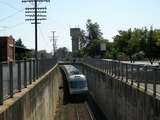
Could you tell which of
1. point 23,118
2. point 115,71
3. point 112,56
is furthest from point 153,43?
point 23,118

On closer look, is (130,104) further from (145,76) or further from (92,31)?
(92,31)

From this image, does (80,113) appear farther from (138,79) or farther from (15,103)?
(15,103)

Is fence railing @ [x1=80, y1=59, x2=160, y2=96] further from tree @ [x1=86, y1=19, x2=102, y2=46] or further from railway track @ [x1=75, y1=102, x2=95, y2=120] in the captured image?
tree @ [x1=86, y1=19, x2=102, y2=46]

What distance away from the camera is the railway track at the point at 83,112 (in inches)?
1548

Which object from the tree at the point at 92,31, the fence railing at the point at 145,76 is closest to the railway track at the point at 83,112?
the fence railing at the point at 145,76

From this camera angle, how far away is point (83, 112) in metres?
43.2

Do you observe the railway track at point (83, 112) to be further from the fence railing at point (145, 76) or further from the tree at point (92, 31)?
the tree at point (92, 31)

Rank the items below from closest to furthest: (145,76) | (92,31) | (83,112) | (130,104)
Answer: (145,76)
(130,104)
(83,112)
(92,31)

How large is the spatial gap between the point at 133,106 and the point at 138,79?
5.62 ft

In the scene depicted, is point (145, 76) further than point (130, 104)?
No

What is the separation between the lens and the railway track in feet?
129

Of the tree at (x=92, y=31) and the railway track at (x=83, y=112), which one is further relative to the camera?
the tree at (x=92, y=31)

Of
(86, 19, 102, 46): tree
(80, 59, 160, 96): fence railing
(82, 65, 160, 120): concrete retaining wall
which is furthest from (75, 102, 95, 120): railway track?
(86, 19, 102, 46): tree

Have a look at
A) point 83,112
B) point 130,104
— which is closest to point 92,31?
point 83,112
